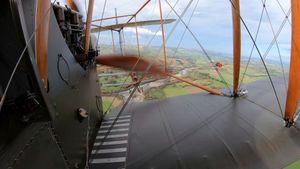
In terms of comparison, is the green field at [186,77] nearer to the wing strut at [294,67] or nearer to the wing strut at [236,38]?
the wing strut at [236,38]

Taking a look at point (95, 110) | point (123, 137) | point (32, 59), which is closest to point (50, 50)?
point (32, 59)

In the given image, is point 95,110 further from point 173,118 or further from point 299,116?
point 299,116

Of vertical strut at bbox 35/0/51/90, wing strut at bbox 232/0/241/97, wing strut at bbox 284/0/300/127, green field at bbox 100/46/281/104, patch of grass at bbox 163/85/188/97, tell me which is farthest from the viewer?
patch of grass at bbox 163/85/188/97

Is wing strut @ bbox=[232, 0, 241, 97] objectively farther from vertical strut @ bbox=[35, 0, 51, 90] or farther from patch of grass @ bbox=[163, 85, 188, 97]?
patch of grass @ bbox=[163, 85, 188, 97]

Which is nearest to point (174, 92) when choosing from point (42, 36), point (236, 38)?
point (236, 38)

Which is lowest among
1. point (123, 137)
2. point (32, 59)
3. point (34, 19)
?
point (123, 137)

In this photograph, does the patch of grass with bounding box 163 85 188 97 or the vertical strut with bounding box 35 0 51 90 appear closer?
the vertical strut with bounding box 35 0 51 90

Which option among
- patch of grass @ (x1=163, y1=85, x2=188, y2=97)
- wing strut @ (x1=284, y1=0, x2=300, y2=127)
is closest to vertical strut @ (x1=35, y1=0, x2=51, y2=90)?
wing strut @ (x1=284, y1=0, x2=300, y2=127)

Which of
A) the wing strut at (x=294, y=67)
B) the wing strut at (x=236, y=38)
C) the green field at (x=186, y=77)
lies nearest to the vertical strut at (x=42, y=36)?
the green field at (x=186, y=77)

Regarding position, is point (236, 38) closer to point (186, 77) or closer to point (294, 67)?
point (294, 67)
